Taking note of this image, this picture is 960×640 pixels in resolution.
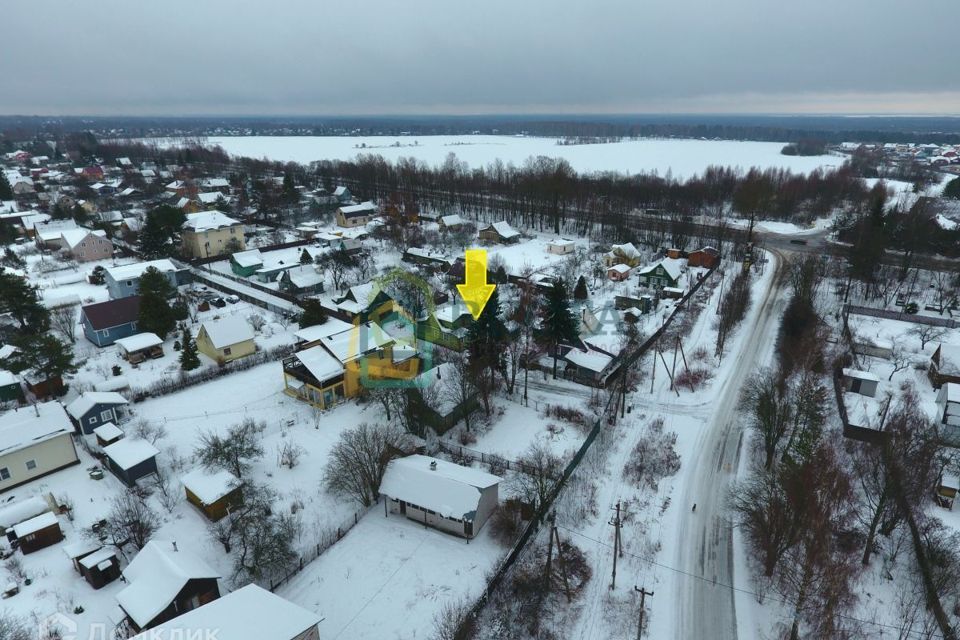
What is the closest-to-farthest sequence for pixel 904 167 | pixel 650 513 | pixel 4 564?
1. pixel 4 564
2. pixel 650 513
3. pixel 904 167

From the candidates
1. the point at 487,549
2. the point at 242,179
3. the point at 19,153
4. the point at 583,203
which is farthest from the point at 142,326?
the point at 19,153

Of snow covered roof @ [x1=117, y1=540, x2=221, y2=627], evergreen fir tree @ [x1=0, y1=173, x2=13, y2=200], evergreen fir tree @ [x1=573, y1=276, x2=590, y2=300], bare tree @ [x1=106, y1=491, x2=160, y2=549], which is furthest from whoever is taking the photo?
evergreen fir tree @ [x1=0, y1=173, x2=13, y2=200]

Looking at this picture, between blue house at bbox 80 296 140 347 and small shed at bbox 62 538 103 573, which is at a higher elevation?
blue house at bbox 80 296 140 347

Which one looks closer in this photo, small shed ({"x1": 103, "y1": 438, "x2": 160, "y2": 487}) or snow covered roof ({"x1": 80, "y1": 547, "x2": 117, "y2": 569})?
snow covered roof ({"x1": 80, "y1": 547, "x2": 117, "y2": 569})

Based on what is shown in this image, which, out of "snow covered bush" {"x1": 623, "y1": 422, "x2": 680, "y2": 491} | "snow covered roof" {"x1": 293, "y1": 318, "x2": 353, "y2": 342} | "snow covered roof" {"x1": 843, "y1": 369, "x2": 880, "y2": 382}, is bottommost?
"snow covered bush" {"x1": 623, "y1": 422, "x2": 680, "y2": 491}

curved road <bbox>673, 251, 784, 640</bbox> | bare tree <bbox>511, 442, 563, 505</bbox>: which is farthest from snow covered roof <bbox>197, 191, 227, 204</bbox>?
curved road <bbox>673, 251, 784, 640</bbox>

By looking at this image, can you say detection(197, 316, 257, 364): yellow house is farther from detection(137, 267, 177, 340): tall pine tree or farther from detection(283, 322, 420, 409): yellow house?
detection(283, 322, 420, 409): yellow house

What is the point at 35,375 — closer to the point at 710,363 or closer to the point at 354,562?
the point at 354,562
